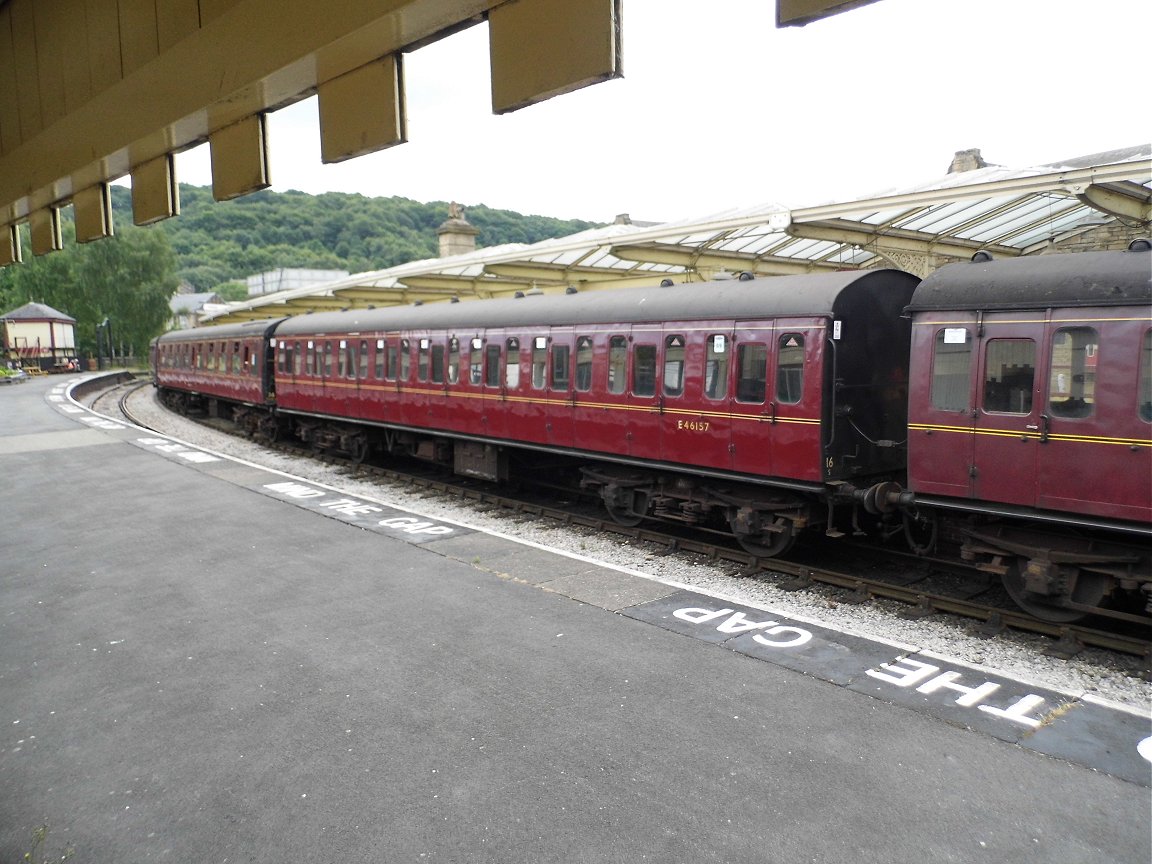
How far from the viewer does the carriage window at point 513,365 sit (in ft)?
43.7

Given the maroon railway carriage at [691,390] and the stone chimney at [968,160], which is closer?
the maroon railway carriage at [691,390]

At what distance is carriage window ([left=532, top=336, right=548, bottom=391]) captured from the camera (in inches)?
503

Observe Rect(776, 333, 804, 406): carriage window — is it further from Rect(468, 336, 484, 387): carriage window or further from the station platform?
Rect(468, 336, 484, 387): carriage window

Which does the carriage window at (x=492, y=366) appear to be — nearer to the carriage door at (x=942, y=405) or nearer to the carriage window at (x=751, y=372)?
the carriage window at (x=751, y=372)

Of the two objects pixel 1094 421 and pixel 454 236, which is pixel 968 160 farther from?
pixel 454 236

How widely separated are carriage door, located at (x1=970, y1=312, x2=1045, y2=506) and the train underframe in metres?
0.50

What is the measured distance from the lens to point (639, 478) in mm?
11648

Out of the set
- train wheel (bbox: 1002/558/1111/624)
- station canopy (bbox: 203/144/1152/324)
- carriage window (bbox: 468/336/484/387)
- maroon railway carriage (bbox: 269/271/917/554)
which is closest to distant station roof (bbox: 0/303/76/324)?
station canopy (bbox: 203/144/1152/324)

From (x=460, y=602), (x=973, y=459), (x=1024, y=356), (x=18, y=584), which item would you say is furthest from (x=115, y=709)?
(x=1024, y=356)

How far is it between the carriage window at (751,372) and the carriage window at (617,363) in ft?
6.54

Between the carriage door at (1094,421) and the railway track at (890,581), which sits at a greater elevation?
the carriage door at (1094,421)

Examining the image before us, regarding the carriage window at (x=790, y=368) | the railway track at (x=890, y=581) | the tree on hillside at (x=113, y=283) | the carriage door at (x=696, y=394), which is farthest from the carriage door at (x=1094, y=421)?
the tree on hillside at (x=113, y=283)

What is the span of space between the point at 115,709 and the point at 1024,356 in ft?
28.1

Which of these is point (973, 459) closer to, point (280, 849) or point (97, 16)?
point (280, 849)
